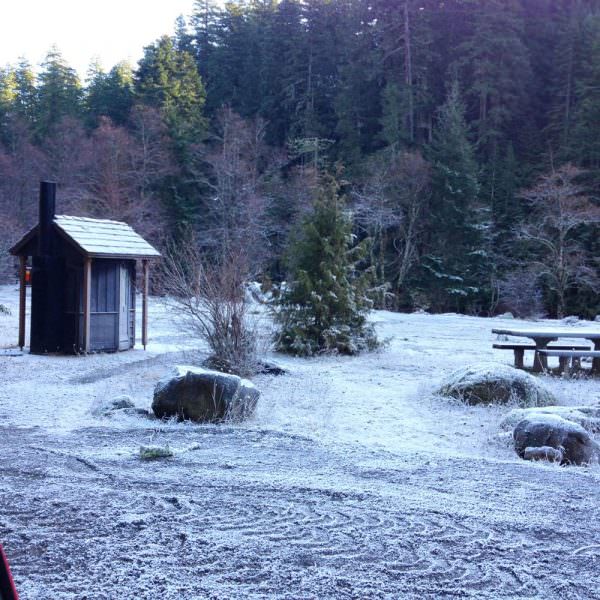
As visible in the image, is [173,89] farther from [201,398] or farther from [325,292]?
[201,398]

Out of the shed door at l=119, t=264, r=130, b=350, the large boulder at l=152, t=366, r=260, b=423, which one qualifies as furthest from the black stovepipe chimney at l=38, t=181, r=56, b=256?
the large boulder at l=152, t=366, r=260, b=423

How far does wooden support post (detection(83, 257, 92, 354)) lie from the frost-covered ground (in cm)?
446

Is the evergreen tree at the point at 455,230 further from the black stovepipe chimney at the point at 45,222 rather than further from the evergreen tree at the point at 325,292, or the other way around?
the black stovepipe chimney at the point at 45,222

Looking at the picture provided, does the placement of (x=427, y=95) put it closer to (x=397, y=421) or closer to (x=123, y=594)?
(x=397, y=421)

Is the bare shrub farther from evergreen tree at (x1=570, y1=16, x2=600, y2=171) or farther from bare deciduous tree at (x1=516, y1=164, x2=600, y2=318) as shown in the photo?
evergreen tree at (x1=570, y1=16, x2=600, y2=171)

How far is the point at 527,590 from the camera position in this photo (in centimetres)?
378

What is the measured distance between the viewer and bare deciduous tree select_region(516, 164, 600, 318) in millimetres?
29391

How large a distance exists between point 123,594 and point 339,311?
1263cm

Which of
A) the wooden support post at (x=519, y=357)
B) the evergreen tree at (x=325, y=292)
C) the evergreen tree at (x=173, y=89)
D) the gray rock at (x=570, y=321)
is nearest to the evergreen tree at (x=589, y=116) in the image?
the gray rock at (x=570, y=321)

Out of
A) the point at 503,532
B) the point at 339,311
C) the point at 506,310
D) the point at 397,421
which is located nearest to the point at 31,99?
the point at 506,310

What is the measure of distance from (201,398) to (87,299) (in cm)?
648

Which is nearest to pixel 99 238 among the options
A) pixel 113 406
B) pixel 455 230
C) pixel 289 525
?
pixel 113 406

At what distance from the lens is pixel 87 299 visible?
1412 cm

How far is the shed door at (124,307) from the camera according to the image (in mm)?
15188
